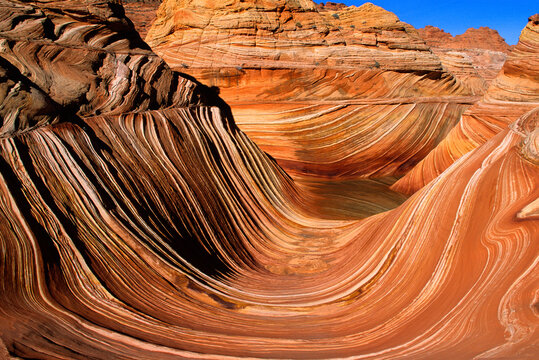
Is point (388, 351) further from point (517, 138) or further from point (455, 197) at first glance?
point (517, 138)

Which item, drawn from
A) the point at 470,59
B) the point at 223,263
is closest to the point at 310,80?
the point at 223,263

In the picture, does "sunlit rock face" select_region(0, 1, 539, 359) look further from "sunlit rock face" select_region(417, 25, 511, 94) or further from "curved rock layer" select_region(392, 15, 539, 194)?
"sunlit rock face" select_region(417, 25, 511, 94)

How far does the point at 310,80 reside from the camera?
6.59 meters

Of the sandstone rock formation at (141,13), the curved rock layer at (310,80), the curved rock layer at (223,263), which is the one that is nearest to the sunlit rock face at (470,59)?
the curved rock layer at (310,80)

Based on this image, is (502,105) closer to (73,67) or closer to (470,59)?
(470,59)

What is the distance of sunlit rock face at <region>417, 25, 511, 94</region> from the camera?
840cm

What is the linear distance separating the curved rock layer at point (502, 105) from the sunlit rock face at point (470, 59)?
7.58 feet

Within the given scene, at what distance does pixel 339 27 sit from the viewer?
7285 millimetres

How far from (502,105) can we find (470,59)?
4337 mm

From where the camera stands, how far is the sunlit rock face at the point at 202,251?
5.98 ft

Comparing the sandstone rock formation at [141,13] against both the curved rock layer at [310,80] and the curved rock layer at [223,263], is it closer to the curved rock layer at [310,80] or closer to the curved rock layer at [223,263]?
the curved rock layer at [310,80]

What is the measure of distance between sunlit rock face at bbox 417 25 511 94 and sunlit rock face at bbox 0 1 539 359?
4.61 meters

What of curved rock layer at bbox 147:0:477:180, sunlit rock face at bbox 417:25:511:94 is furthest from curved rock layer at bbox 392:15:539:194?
sunlit rock face at bbox 417:25:511:94

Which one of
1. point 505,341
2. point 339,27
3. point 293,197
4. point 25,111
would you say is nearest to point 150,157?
point 25,111
